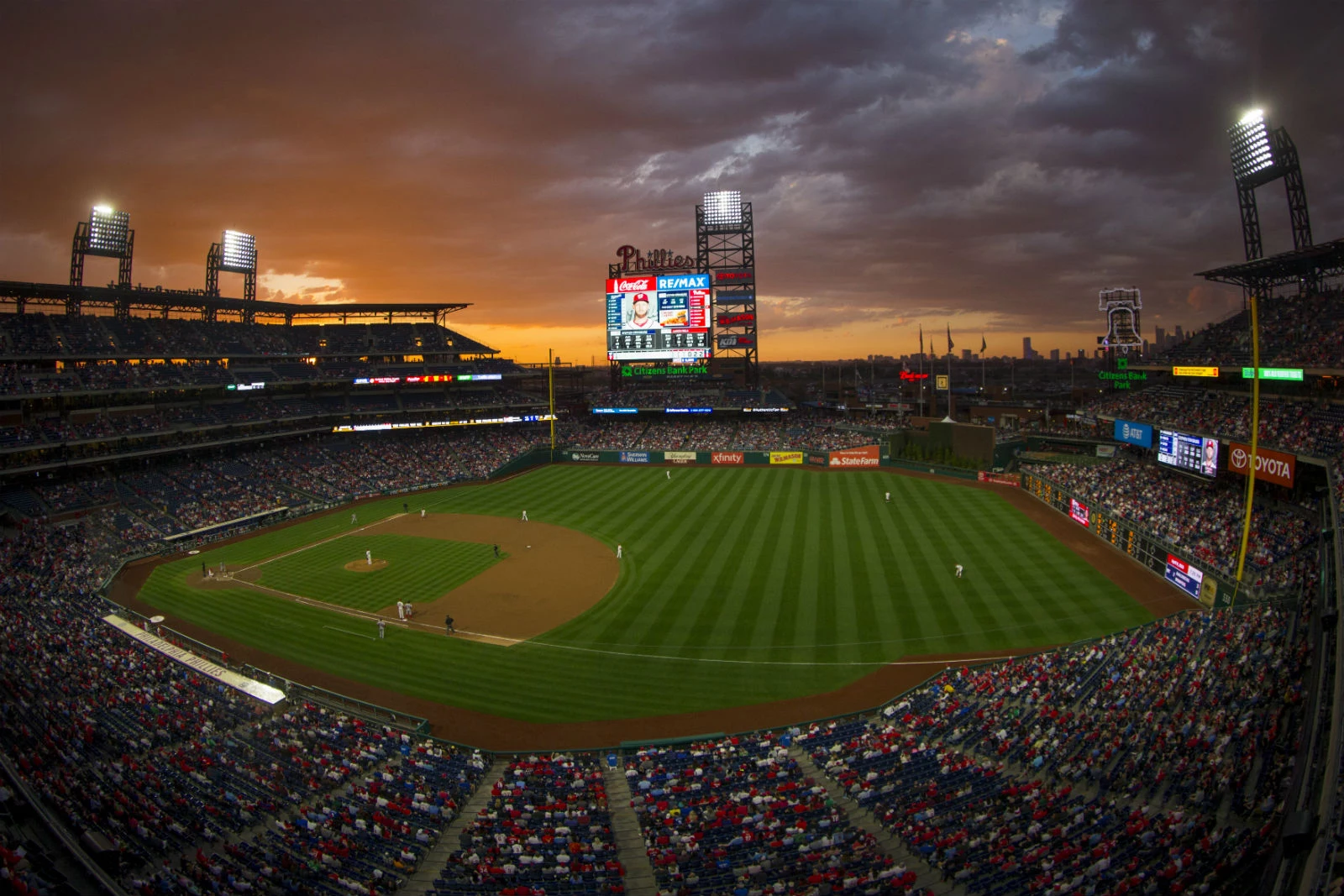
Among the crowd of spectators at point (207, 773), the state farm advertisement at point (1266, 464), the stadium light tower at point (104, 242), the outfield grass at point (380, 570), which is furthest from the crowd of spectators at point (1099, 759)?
the stadium light tower at point (104, 242)

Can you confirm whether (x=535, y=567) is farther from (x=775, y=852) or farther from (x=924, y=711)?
(x=775, y=852)

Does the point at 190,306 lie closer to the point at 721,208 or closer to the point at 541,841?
the point at 721,208

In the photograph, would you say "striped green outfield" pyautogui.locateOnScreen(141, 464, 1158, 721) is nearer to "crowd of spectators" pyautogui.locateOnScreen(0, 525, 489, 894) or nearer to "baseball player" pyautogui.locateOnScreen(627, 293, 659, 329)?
"crowd of spectators" pyautogui.locateOnScreen(0, 525, 489, 894)

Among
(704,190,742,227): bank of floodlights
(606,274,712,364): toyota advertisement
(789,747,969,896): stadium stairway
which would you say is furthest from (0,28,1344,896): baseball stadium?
(704,190,742,227): bank of floodlights

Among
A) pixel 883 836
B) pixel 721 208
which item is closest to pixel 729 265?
pixel 721 208

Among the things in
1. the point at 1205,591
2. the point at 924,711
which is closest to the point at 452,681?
the point at 924,711

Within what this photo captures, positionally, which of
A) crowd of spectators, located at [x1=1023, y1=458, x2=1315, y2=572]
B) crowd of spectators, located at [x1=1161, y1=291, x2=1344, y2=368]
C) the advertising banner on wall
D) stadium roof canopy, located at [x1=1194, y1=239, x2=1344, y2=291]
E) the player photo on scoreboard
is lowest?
crowd of spectators, located at [x1=1023, y1=458, x2=1315, y2=572]
